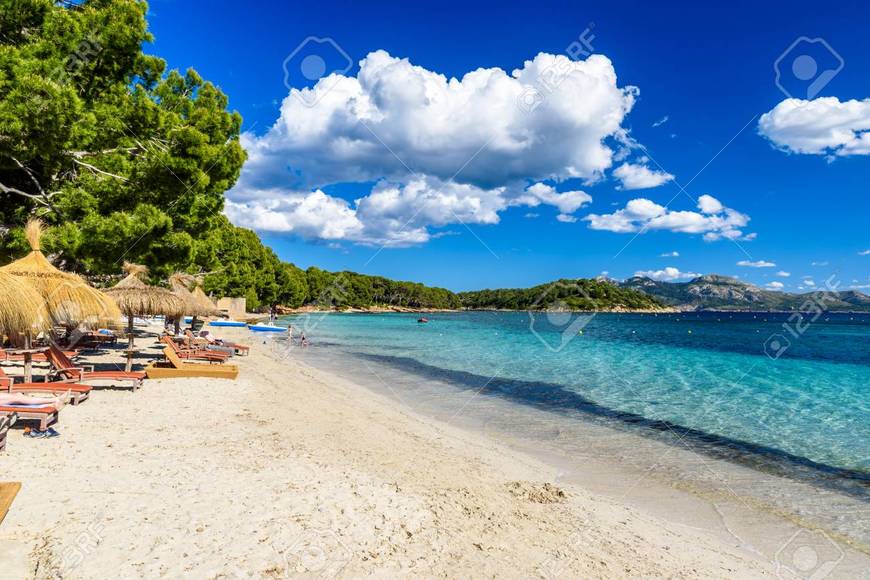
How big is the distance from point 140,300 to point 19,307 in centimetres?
501

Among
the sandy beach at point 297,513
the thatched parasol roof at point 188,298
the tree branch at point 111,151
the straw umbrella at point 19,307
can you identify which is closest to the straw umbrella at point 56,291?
the straw umbrella at point 19,307

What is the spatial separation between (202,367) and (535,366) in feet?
60.4

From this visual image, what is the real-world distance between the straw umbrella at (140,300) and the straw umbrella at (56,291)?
2450mm

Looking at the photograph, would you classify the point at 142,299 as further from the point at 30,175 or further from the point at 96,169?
the point at 30,175

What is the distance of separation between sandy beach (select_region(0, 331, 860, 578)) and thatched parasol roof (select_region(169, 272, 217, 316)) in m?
9.68

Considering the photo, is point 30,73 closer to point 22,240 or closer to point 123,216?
point 123,216

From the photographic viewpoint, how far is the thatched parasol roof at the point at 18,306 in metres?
8.85

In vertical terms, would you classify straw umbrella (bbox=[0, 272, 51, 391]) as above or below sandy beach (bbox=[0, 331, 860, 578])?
above

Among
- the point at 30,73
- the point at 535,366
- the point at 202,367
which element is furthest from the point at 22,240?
the point at 535,366

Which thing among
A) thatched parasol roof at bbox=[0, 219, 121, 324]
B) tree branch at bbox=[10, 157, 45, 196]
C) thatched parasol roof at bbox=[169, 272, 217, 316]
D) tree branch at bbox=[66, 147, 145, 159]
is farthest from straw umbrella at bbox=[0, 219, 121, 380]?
thatched parasol roof at bbox=[169, 272, 217, 316]

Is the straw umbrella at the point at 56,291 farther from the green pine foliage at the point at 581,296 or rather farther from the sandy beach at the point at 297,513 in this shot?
the green pine foliage at the point at 581,296

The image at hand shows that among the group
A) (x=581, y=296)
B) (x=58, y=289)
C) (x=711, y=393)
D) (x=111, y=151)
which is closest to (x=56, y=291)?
(x=58, y=289)

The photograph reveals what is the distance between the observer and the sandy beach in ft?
14.6

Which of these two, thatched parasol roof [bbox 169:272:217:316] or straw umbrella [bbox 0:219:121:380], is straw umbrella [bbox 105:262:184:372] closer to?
thatched parasol roof [bbox 169:272:217:316]
